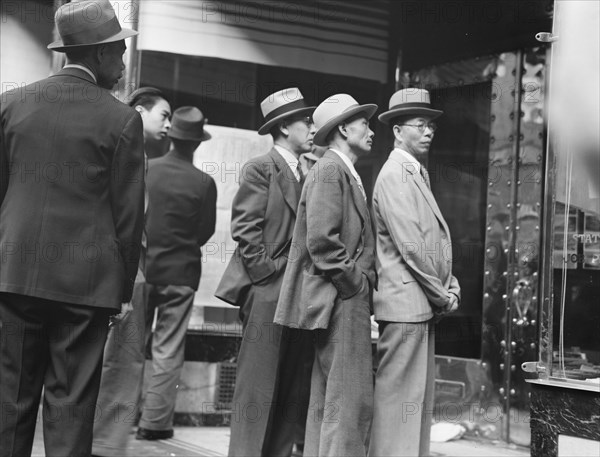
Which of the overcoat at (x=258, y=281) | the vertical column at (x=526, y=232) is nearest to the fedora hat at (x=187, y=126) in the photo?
the overcoat at (x=258, y=281)

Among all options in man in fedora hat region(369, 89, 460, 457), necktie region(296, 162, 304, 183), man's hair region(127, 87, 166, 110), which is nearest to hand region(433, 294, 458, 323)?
man in fedora hat region(369, 89, 460, 457)

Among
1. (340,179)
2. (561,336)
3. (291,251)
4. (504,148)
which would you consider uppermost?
(504,148)

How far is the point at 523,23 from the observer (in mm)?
6660

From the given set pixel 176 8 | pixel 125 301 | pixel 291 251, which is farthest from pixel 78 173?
pixel 176 8

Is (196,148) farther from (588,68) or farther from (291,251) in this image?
(588,68)

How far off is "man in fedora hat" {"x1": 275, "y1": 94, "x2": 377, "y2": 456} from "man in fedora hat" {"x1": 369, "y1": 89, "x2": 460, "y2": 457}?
13 centimetres

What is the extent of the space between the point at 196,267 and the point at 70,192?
2.88 m

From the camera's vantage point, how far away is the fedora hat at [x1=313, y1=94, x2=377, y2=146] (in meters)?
5.27

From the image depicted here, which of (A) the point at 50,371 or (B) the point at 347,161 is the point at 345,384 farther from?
(A) the point at 50,371

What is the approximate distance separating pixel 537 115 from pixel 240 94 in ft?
7.47

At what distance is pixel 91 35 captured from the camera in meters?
4.22

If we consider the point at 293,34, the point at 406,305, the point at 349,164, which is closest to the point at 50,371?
the point at 406,305

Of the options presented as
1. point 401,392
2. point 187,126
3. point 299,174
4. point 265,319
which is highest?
point 187,126

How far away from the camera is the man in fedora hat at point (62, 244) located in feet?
13.0
